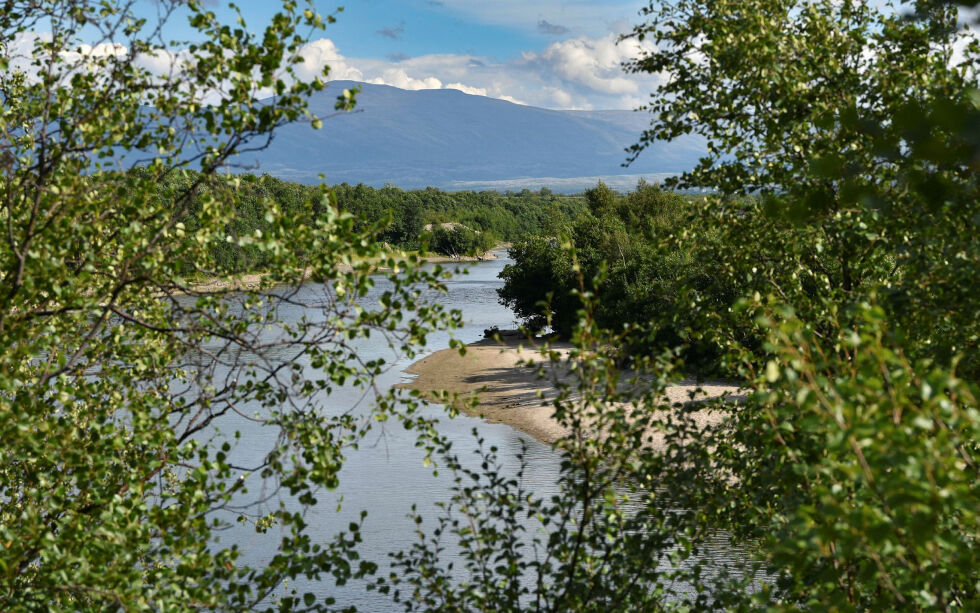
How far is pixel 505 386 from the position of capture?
34375 mm


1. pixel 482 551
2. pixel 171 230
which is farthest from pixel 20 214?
pixel 482 551

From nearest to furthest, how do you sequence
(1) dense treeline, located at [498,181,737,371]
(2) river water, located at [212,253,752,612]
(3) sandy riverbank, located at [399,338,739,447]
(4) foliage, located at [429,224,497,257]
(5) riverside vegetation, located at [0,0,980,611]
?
(5) riverside vegetation, located at [0,0,980,611] < (2) river water, located at [212,253,752,612] < (3) sandy riverbank, located at [399,338,739,447] < (1) dense treeline, located at [498,181,737,371] < (4) foliage, located at [429,224,497,257]

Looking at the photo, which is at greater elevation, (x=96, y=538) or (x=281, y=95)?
(x=281, y=95)

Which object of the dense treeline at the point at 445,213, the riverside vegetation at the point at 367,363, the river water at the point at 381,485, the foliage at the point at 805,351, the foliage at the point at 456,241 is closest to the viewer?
the foliage at the point at 805,351

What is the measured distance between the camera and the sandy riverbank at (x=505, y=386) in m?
28.2

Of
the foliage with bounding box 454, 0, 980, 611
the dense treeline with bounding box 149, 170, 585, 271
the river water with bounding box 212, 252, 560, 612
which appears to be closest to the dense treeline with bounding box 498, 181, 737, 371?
the dense treeline with bounding box 149, 170, 585, 271

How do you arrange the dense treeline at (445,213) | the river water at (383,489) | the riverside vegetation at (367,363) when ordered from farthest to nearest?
the dense treeline at (445,213) → the river water at (383,489) → the riverside vegetation at (367,363)

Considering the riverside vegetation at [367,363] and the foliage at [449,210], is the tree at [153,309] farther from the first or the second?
the foliage at [449,210]

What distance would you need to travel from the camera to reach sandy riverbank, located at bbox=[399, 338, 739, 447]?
92.5 ft

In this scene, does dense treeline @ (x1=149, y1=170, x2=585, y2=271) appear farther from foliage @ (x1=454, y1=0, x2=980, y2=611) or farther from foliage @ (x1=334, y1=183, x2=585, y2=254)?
foliage @ (x1=454, y1=0, x2=980, y2=611)

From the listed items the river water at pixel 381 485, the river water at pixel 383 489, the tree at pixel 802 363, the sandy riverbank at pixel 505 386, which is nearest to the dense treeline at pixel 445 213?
the sandy riverbank at pixel 505 386

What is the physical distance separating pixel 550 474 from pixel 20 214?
1838 centimetres

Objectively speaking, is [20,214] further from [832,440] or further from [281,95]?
[832,440]

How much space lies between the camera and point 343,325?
4938 millimetres
